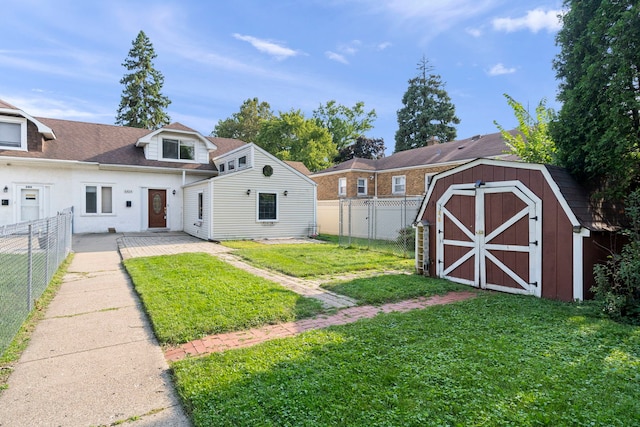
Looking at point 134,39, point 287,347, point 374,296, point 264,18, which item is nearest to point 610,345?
point 374,296

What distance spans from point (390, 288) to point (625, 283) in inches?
142

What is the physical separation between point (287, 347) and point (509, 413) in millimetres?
2182

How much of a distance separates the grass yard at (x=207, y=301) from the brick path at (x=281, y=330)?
0.16 meters

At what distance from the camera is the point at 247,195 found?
16109mm

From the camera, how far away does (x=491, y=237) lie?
6.89m

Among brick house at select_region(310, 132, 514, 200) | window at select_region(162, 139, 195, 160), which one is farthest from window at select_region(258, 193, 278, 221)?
brick house at select_region(310, 132, 514, 200)

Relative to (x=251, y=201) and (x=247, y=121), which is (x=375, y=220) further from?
(x=247, y=121)

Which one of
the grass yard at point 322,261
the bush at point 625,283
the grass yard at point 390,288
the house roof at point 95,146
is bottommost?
the grass yard at point 390,288

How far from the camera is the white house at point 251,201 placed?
15430mm

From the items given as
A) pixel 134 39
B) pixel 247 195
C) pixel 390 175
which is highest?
pixel 134 39

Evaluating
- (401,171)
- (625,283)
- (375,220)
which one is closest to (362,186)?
(401,171)

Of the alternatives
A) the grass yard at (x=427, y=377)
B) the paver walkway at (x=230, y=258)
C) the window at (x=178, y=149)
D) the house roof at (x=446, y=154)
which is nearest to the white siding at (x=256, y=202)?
the paver walkway at (x=230, y=258)

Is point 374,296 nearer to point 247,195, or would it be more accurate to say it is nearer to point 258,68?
point 247,195

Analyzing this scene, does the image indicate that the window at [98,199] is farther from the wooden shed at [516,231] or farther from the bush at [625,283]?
the bush at [625,283]
